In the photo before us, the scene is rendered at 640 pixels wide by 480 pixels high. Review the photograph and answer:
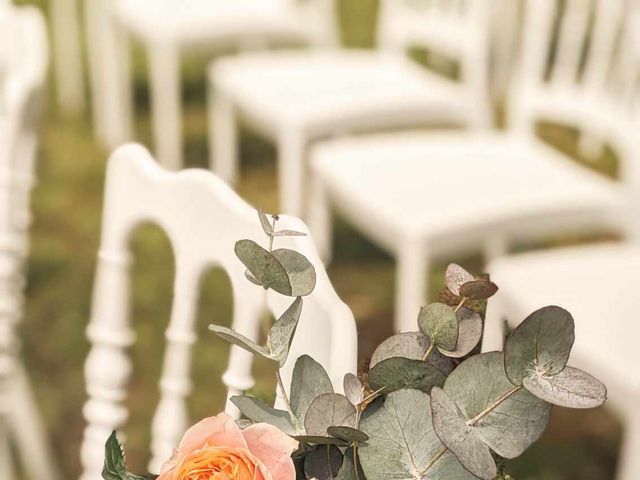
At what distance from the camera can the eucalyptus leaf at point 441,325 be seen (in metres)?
0.45

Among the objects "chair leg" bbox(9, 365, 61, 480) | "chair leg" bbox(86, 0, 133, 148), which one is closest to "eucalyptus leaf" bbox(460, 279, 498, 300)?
"chair leg" bbox(9, 365, 61, 480)

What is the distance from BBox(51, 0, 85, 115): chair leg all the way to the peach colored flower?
3760 mm

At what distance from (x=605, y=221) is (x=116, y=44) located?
2.16 metres

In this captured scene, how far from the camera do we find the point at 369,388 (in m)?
0.45

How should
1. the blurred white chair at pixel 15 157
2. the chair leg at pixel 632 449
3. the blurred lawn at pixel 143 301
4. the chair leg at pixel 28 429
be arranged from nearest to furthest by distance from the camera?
the blurred white chair at pixel 15 157 → the chair leg at pixel 632 449 → the chair leg at pixel 28 429 → the blurred lawn at pixel 143 301

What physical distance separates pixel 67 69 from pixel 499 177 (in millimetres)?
2643

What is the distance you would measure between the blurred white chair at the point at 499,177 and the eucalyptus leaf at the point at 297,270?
136cm

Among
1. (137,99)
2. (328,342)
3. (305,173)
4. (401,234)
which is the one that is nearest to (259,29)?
(305,173)

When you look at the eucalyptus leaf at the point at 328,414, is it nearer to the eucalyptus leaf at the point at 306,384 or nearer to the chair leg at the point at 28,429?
the eucalyptus leaf at the point at 306,384

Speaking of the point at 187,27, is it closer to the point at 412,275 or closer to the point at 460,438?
the point at 412,275

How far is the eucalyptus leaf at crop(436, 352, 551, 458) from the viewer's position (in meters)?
0.41

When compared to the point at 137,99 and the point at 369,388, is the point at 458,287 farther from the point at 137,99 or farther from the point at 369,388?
the point at 137,99

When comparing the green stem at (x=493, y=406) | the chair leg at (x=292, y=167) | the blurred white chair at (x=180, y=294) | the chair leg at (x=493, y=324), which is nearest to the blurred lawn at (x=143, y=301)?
the chair leg at (x=292, y=167)

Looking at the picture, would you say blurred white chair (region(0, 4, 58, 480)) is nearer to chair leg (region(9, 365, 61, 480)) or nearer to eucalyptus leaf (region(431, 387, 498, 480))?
chair leg (region(9, 365, 61, 480))
